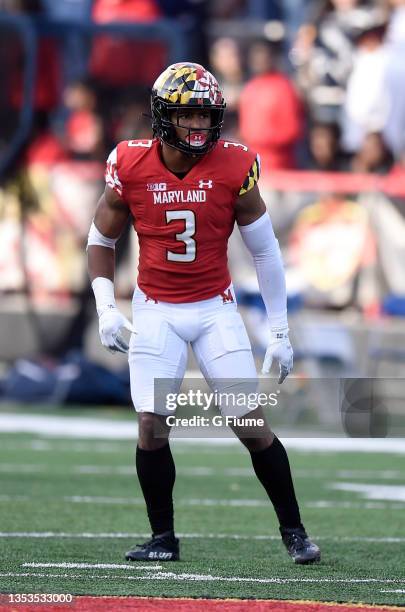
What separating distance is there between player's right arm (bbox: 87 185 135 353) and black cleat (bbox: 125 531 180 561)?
0.74 meters

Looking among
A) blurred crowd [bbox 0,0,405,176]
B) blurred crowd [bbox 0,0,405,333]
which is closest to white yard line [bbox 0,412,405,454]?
blurred crowd [bbox 0,0,405,333]

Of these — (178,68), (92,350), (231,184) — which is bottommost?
(92,350)

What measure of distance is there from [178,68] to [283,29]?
27.7 feet

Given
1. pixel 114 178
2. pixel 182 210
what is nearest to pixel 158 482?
pixel 182 210

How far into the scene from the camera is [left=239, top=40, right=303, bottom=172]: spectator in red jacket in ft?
45.3

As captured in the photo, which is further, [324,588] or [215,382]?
[215,382]

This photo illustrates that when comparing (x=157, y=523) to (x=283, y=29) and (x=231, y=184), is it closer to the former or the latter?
(x=231, y=184)

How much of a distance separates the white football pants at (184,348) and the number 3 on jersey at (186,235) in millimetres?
182

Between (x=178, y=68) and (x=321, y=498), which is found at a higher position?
(x=178, y=68)

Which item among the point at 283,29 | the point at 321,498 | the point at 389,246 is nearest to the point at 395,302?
the point at 389,246

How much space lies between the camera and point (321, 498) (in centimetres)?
859

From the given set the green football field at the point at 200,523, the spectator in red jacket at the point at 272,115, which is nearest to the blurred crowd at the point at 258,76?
the spectator in red jacket at the point at 272,115

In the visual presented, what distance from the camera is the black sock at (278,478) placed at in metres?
5.93

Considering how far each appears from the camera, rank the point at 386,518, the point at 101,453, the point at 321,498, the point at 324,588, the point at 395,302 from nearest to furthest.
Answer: the point at 324,588 < the point at 386,518 < the point at 321,498 < the point at 101,453 < the point at 395,302
